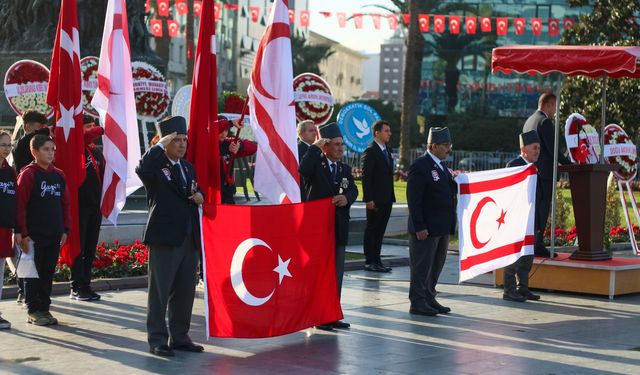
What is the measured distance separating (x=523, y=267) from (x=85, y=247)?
4.75 m

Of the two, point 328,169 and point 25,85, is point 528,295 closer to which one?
point 328,169

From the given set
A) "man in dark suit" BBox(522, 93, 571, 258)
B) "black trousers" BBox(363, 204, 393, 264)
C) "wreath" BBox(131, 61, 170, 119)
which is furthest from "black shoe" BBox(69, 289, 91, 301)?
"wreath" BBox(131, 61, 170, 119)

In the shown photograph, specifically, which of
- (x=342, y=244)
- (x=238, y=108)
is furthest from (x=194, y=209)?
(x=238, y=108)

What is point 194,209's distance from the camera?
8.87 meters

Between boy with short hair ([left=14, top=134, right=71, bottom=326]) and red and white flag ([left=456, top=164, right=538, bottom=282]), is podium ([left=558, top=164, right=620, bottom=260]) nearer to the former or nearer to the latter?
red and white flag ([left=456, top=164, right=538, bottom=282])

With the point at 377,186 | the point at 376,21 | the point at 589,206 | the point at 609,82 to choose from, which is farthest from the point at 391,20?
the point at 589,206

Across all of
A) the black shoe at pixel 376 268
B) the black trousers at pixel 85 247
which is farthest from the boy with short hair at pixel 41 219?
the black shoe at pixel 376 268

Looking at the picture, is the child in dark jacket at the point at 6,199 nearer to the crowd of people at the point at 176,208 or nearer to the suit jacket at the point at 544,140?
the crowd of people at the point at 176,208

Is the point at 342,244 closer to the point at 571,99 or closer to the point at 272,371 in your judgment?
the point at 272,371

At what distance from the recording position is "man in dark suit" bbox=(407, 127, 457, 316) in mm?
11000

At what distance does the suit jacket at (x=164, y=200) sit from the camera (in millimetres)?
8617

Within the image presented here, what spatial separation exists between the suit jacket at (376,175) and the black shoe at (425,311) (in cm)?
341

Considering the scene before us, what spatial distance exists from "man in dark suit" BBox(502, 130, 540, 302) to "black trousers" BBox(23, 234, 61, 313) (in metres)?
4.95

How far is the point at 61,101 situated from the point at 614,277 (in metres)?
6.35
